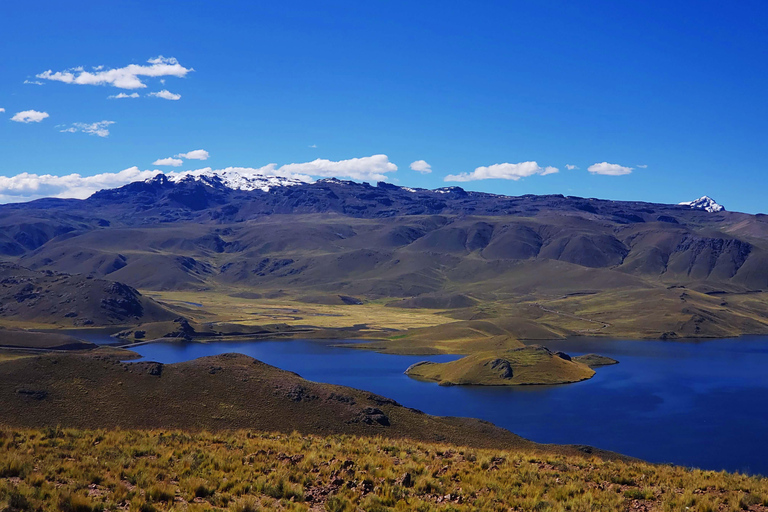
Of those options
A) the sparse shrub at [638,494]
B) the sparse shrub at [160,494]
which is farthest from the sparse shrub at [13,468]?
the sparse shrub at [638,494]

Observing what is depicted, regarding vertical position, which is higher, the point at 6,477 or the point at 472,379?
the point at 6,477

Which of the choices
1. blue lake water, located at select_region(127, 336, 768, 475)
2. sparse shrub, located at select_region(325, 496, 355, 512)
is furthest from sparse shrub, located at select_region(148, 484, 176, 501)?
blue lake water, located at select_region(127, 336, 768, 475)

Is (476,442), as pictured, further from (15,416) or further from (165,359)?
(165,359)

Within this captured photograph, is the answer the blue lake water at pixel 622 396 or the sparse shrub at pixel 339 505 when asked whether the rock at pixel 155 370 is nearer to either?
the sparse shrub at pixel 339 505

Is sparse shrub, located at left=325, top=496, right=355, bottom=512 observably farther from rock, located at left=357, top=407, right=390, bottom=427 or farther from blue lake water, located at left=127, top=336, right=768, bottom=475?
blue lake water, located at left=127, top=336, right=768, bottom=475

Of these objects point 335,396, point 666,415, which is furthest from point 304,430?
point 666,415

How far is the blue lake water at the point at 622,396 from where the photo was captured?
74875 mm

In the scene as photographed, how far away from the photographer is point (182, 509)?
17.8m

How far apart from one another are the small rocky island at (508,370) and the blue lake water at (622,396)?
2.50 m

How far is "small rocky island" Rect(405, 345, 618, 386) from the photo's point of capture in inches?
4397

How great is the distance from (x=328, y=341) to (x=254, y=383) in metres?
121

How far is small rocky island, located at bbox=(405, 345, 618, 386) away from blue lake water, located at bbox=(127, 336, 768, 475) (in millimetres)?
2500

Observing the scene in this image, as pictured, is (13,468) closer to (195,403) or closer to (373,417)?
(195,403)

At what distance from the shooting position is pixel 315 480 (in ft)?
74.4
